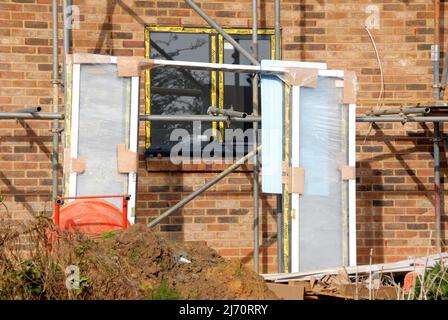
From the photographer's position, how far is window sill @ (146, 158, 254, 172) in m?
10.9

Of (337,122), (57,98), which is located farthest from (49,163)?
(337,122)

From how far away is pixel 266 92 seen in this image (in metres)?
10.0

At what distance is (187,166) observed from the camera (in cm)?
1098

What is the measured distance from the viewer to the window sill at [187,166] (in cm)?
1091

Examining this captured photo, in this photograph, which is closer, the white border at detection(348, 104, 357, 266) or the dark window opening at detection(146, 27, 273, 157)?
the white border at detection(348, 104, 357, 266)

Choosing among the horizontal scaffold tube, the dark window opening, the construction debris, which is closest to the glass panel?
the construction debris

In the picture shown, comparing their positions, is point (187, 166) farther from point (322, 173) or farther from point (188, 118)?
point (322, 173)

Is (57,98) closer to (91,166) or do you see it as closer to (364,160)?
(91,166)

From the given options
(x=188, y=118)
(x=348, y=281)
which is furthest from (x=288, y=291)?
(x=188, y=118)

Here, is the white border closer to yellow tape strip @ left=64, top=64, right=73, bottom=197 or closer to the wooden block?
the wooden block

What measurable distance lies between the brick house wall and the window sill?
15mm

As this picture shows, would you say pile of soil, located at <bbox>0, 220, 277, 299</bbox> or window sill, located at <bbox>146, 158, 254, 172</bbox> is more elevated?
window sill, located at <bbox>146, 158, 254, 172</bbox>

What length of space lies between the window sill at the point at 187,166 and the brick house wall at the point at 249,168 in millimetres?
15

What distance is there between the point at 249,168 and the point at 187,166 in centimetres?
68
